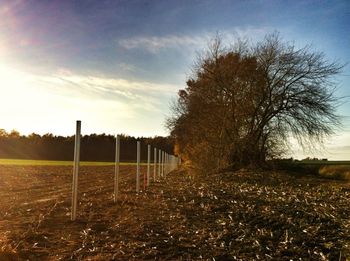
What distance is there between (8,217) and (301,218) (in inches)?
241

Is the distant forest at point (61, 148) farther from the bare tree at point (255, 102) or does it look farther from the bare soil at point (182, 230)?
the bare soil at point (182, 230)

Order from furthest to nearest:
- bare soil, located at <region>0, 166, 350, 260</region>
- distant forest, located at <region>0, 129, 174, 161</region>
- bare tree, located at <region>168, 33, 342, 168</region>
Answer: distant forest, located at <region>0, 129, 174, 161</region>
bare tree, located at <region>168, 33, 342, 168</region>
bare soil, located at <region>0, 166, 350, 260</region>

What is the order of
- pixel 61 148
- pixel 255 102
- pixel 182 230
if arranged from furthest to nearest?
pixel 61 148, pixel 255 102, pixel 182 230

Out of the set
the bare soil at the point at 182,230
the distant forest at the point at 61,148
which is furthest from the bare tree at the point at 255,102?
the distant forest at the point at 61,148

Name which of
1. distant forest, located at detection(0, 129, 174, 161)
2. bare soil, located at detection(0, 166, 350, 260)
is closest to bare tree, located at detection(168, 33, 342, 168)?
bare soil, located at detection(0, 166, 350, 260)

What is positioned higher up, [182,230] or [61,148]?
[61,148]

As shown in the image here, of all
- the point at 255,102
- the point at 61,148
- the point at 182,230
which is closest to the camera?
the point at 182,230

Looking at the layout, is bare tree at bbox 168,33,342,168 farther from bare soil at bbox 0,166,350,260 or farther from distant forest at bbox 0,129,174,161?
distant forest at bbox 0,129,174,161

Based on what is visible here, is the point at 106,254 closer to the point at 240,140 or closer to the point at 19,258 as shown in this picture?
the point at 19,258

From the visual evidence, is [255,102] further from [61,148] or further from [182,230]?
[61,148]

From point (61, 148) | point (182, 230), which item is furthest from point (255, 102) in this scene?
point (61, 148)

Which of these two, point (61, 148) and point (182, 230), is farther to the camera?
point (61, 148)

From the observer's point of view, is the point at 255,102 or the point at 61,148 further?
the point at 61,148

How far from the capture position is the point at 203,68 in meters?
26.9
